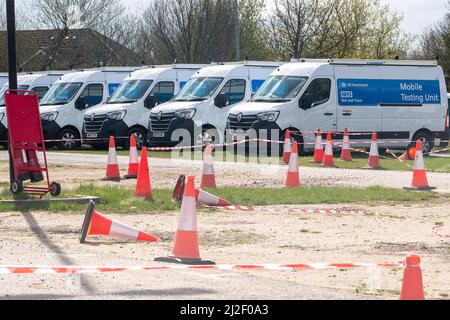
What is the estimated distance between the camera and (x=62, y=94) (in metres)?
35.2

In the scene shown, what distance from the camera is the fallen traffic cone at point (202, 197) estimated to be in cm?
1558

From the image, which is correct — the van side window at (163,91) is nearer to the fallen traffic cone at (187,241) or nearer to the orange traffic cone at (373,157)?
the orange traffic cone at (373,157)

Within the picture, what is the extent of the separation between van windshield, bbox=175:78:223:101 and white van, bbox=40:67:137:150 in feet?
13.4

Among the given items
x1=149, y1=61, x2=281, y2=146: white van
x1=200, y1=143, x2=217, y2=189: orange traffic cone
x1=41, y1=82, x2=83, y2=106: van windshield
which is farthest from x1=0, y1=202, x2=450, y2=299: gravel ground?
x1=41, y1=82, x2=83, y2=106: van windshield

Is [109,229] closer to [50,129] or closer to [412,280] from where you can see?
[412,280]

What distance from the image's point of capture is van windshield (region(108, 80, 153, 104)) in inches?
1318

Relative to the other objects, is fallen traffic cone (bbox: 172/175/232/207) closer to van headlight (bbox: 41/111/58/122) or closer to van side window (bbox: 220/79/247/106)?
van side window (bbox: 220/79/247/106)

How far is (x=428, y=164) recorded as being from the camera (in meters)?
26.0

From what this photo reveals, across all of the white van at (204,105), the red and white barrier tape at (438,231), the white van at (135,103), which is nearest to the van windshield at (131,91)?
the white van at (135,103)

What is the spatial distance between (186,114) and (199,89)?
102cm

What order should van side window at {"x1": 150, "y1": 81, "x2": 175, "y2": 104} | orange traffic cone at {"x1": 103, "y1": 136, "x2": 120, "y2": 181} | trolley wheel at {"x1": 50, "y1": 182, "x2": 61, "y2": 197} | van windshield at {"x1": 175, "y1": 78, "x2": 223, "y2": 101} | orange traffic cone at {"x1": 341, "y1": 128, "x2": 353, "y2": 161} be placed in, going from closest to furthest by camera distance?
trolley wheel at {"x1": 50, "y1": 182, "x2": 61, "y2": 197}, orange traffic cone at {"x1": 103, "y1": 136, "x2": 120, "y2": 181}, orange traffic cone at {"x1": 341, "y1": 128, "x2": 353, "y2": 161}, van windshield at {"x1": 175, "y1": 78, "x2": 223, "y2": 101}, van side window at {"x1": 150, "y1": 81, "x2": 175, "y2": 104}

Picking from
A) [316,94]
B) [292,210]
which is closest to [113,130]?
[316,94]

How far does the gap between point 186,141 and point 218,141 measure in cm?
106

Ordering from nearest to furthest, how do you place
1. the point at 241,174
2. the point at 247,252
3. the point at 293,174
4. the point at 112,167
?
the point at 247,252 → the point at 293,174 → the point at 112,167 → the point at 241,174
